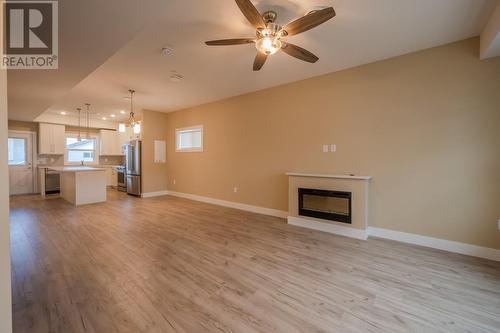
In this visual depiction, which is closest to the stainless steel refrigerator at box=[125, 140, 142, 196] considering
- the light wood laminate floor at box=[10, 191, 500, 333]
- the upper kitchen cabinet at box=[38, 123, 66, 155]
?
the upper kitchen cabinet at box=[38, 123, 66, 155]

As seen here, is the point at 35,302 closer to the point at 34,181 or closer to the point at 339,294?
the point at 339,294

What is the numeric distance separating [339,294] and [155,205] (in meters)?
4.86

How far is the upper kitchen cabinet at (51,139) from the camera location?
6.99m

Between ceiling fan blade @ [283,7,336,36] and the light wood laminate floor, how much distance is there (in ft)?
8.34

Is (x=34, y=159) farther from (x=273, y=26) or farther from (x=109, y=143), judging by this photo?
(x=273, y=26)

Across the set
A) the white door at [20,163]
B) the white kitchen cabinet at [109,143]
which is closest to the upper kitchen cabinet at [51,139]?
the white door at [20,163]

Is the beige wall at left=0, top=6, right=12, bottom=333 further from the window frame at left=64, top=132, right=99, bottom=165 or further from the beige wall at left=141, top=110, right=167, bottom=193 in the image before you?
the window frame at left=64, top=132, right=99, bottom=165

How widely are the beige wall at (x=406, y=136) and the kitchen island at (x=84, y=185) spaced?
450 centimetres

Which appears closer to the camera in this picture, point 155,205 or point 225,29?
point 225,29

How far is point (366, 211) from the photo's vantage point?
3.26 meters

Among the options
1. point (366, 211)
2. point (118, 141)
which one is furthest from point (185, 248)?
point (118, 141)

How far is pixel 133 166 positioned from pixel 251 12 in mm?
6404

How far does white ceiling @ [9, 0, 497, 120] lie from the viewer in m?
2.18

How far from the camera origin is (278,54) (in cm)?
315
